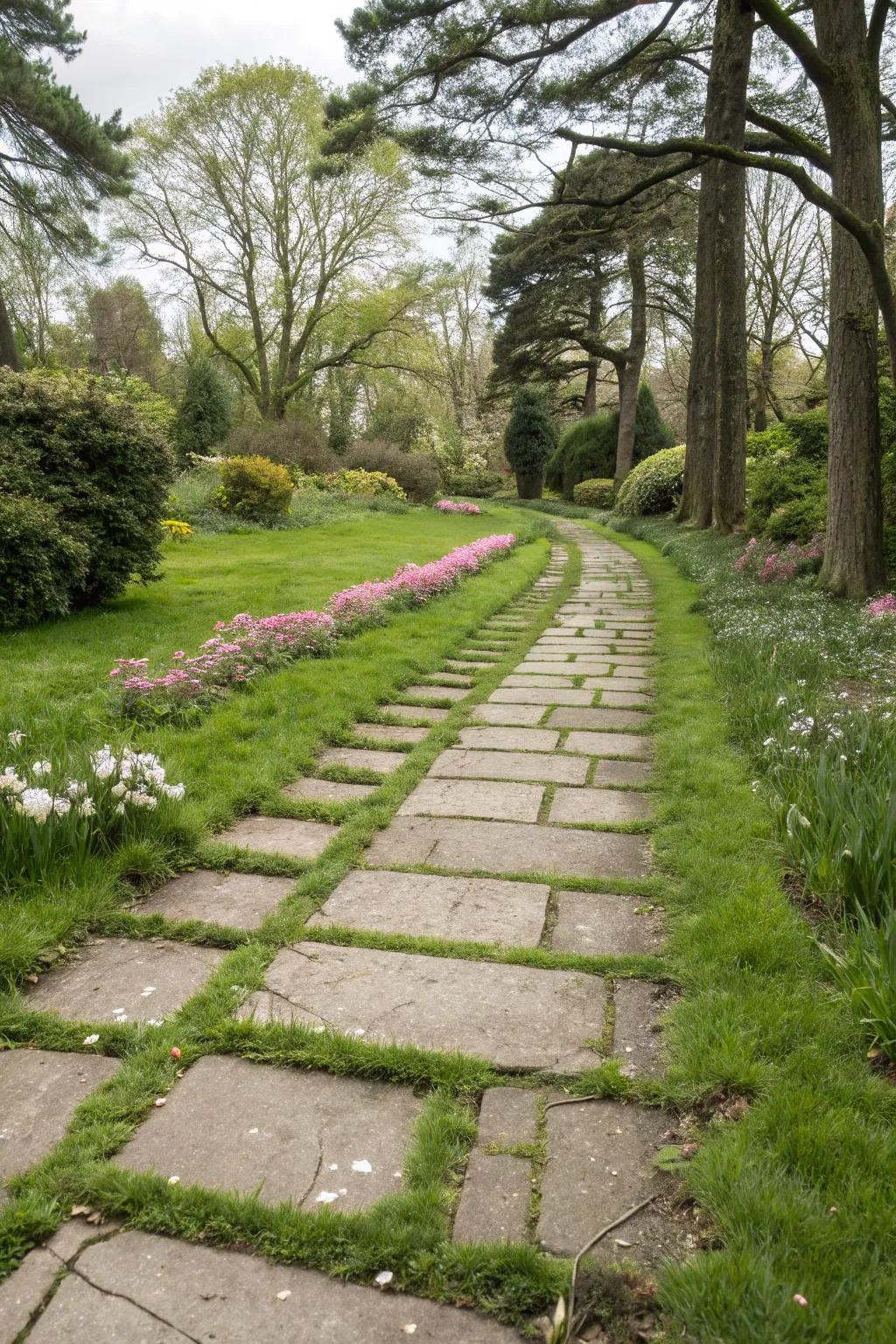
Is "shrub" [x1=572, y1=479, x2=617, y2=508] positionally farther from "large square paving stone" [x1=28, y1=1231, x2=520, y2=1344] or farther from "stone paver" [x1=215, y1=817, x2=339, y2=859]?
"large square paving stone" [x1=28, y1=1231, x2=520, y2=1344]

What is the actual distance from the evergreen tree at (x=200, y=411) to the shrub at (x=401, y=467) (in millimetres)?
3483

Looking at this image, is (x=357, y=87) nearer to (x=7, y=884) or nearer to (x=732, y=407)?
(x=732, y=407)

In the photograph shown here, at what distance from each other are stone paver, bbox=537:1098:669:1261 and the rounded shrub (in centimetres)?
1334

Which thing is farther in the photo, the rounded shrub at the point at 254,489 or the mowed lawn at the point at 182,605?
the rounded shrub at the point at 254,489

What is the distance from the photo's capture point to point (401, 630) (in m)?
6.71

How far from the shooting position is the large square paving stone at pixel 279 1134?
1549 millimetres

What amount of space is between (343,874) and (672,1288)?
174 centimetres

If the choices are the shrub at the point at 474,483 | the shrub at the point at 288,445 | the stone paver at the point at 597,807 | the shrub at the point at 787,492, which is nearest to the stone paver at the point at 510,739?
the stone paver at the point at 597,807

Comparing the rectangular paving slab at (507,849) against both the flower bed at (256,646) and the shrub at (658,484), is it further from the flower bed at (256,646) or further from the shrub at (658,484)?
the shrub at (658,484)

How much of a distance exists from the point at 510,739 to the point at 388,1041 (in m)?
2.52

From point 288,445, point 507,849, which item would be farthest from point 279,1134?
point 288,445

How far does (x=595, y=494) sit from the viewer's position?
79.2 feet

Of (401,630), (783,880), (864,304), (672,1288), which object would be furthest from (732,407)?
(672,1288)

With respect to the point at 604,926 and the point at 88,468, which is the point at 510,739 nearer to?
the point at 604,926
